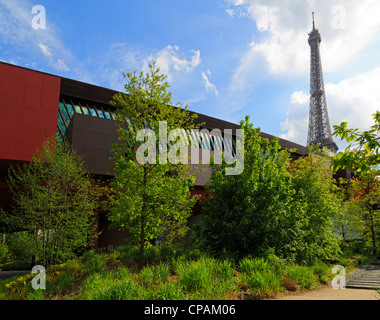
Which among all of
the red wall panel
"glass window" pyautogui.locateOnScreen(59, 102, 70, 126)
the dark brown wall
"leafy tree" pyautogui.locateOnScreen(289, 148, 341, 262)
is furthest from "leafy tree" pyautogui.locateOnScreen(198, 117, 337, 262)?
"glass window" pyautogui.locateOnScreen(59, 102, 70, 126)

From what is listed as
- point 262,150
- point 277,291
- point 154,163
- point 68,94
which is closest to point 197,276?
point 277,291

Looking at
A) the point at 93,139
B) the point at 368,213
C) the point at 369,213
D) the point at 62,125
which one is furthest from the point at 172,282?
the point at 369,213

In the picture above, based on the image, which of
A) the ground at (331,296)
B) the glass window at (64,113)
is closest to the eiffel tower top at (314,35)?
the glass window at (64,113)

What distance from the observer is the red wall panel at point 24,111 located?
19.4 m

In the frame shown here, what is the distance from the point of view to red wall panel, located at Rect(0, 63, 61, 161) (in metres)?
19.4

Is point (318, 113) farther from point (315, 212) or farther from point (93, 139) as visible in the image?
point (93, 139)

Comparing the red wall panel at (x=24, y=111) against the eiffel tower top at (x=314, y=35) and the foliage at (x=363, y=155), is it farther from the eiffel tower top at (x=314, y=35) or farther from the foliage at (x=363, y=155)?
the eiffel tower top at (x=314, y=35)

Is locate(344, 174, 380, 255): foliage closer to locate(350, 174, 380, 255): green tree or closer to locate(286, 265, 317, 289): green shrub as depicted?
locate(350, 174, 380, 255): green tree

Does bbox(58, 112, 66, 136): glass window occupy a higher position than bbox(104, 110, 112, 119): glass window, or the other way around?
bbox(104, 110, 112, 119): glass window

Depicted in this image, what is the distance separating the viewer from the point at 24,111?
20109 mm

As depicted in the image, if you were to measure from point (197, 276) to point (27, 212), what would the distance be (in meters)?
11.3

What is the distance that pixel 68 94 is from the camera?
24.0m

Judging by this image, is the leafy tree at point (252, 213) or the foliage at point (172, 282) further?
the leafy tree at point (252, 213)
